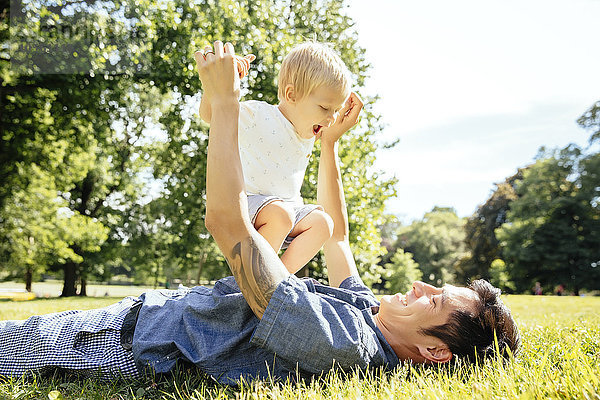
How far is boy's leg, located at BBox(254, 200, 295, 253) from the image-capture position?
262cm

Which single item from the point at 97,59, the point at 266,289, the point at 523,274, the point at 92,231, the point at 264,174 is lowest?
the point at 523,274

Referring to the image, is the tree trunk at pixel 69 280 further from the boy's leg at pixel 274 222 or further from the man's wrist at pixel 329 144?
the boy's leg at pixel 274 222

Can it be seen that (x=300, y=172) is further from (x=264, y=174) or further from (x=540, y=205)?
(x=540, y=205)

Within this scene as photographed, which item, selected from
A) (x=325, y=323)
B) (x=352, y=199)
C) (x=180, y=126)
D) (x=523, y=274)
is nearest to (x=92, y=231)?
(x=180, y=126)

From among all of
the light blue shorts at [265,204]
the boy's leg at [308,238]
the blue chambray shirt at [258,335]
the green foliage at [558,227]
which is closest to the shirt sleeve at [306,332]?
the blue chambray shirt at [258,335]

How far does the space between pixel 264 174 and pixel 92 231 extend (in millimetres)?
18271

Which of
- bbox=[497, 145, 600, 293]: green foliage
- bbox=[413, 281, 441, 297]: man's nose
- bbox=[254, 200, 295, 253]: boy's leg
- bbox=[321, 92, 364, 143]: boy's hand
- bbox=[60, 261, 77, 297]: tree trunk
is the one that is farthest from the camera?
bbox=[497, 145, 600, 293]: green foliage

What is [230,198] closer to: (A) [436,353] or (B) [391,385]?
(B) [391,385]

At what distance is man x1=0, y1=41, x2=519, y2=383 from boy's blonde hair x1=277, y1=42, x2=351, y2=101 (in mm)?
983

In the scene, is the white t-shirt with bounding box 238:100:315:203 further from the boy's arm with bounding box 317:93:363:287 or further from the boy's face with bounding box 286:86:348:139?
the boy's arm with bounding box 317:93:363:287

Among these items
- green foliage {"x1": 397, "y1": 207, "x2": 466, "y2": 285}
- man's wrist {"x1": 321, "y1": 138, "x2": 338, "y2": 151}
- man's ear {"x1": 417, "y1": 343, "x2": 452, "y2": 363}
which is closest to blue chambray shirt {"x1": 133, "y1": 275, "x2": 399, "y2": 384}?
man's ear {"x1": 417, "y1": 343, "x2": 452, "y2": 363}

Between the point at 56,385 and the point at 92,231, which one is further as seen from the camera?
the point at 92,231

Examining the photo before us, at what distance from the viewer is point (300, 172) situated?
315 cm

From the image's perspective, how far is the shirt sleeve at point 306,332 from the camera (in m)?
1.76
